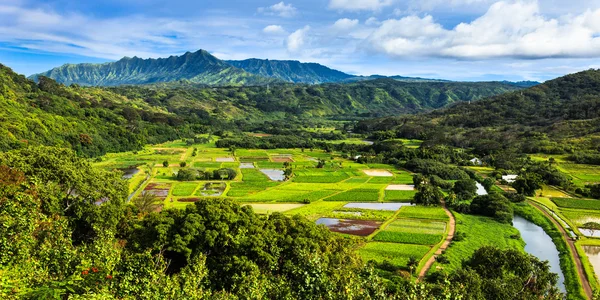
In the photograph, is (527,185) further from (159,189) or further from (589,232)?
(159,189)

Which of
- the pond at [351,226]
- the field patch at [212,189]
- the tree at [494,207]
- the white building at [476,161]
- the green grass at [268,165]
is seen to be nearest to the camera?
the pond at [351,226]

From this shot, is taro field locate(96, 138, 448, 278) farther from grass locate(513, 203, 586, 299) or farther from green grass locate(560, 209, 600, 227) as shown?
green grass locate(560, 209, 600, 227)

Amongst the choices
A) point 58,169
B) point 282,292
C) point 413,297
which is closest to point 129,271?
point 282,292

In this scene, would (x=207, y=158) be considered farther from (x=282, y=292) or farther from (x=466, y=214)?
(x=282, y=292)

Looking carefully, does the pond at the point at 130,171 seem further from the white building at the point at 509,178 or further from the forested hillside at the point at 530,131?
the forested hillside at the point at 530,131

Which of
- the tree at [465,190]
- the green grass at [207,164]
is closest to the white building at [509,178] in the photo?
the tree at [465,190]

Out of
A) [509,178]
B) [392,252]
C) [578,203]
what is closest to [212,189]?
[392,252]
